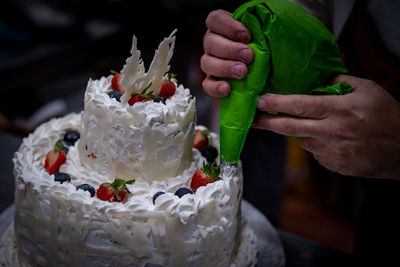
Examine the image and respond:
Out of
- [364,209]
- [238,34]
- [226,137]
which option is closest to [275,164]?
[364,209]

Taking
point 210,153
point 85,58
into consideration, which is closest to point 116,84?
point 210,153

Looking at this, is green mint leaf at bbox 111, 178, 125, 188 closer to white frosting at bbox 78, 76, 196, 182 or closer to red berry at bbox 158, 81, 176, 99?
white frosting at bbox 78, 76, 196, 182

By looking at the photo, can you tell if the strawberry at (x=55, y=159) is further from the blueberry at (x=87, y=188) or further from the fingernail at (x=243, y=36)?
the fingernail at (x=243, y=36)

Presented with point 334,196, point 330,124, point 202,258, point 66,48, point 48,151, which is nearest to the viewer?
point 330,124

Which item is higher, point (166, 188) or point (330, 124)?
point (330, 124)

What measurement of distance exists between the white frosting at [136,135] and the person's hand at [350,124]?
12.2 inches

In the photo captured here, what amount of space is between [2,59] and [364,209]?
2358 millimetres

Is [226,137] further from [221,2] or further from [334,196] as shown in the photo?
[334,196]

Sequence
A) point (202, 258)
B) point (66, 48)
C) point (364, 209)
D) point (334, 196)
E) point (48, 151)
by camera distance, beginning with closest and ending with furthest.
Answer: point (202, 258), point (48, 151), point (364, 209), point (66, 48), point (334, 196)

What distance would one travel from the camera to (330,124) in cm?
127

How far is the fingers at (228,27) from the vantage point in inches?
52.0

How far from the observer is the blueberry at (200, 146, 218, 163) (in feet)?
5.57

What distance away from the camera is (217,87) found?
4.59 ft

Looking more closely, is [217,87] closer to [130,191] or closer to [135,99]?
[135,99]
